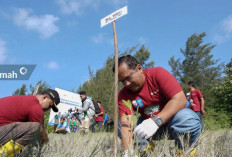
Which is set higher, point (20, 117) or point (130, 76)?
point (130, 76)

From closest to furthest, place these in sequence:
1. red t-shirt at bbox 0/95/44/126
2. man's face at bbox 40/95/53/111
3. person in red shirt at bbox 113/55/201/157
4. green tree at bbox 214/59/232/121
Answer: person in red shirt at bbox 113/55/201/157 < red t-shirt at bbox 0/95/44/126 < man's face at bbox 40/95/53/111 < green tree at bbox 214/59/232/121

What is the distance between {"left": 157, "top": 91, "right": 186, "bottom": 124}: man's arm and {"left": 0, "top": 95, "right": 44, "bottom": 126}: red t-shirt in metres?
1.22

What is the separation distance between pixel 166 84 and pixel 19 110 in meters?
1.52

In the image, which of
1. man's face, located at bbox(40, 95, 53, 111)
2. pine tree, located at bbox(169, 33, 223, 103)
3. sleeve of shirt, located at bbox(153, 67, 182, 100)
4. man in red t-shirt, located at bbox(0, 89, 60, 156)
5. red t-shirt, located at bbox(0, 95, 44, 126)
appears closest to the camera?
sleeve of shirt, located at bbox(153, 67, 182, 100)

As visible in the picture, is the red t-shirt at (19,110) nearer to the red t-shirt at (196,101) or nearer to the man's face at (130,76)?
the man's face at (130,76)

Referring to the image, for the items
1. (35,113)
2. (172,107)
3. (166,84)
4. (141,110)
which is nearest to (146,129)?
(172,107)

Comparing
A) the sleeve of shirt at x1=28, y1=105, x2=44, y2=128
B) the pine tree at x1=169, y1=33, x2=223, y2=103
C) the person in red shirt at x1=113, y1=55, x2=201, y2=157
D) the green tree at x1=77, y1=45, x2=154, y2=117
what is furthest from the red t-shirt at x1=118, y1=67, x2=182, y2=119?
the pine tree at x1=169, y1=33, x2=223, y2=103

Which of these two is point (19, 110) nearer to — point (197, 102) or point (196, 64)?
point (197, 102)

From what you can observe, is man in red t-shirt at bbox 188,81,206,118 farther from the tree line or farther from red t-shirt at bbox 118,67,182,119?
the tree line

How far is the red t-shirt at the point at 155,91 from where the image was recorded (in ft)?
6.25

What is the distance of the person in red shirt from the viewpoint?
170 cm

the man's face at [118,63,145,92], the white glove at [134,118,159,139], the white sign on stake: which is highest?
the white sign on stake

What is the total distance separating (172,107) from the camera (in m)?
1.78

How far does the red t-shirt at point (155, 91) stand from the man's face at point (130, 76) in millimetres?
93
